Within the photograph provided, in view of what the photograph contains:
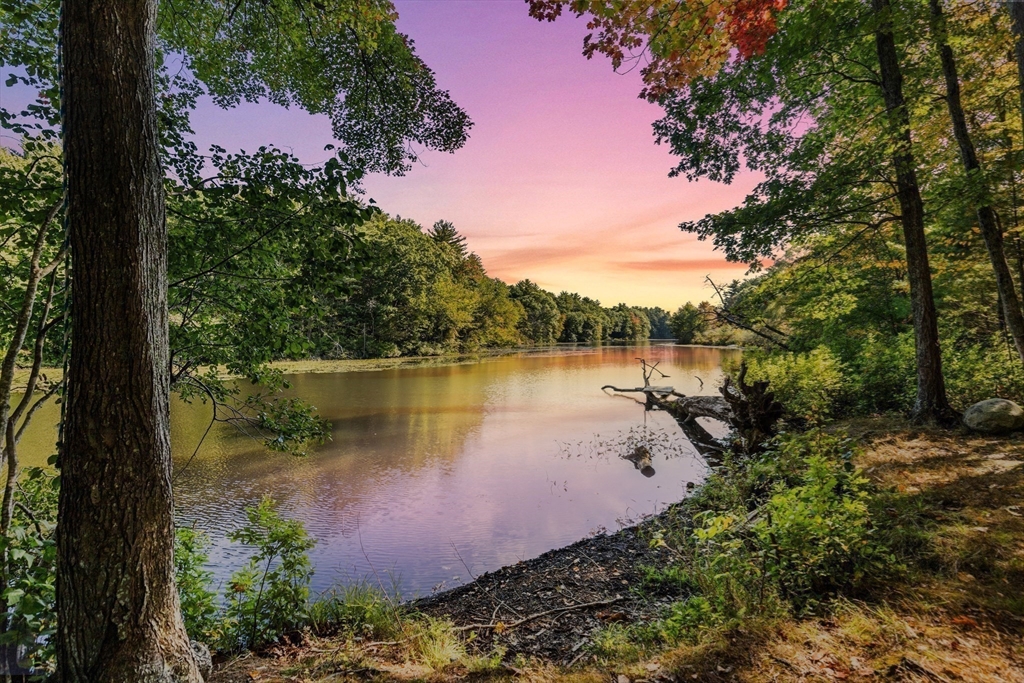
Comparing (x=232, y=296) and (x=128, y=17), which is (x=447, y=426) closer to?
(x=232, y=296)

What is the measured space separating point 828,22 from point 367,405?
15232 mm

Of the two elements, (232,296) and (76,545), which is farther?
(232,296)

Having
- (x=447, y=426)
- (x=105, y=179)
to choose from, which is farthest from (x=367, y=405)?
(x=105, y=179)

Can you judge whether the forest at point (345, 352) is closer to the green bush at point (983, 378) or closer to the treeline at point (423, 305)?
the green bush at point (983, 378)

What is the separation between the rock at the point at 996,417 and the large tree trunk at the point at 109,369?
8.85 m

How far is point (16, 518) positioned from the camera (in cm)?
346

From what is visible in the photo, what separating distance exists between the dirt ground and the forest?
23 mm

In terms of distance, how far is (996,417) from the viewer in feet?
19.9

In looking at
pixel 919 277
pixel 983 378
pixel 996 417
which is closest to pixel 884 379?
pixel 983 378

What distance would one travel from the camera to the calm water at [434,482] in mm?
5926

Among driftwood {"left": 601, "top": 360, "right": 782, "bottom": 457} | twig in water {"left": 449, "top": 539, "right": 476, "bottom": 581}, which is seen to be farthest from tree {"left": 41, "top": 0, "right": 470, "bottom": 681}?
driftwood {"left": 601, "top": 360, "right": 782, "bottom": 457}

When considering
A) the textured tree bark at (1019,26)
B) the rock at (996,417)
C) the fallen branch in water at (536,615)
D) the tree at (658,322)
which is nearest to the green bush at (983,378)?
the rock at (996,417)

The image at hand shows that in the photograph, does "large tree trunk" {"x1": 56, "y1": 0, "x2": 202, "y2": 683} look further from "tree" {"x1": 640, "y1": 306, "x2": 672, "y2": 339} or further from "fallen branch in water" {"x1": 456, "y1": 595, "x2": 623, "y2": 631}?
"tree" {"x1": 640, "y1": 306, "x2": 672, "y2": 339}

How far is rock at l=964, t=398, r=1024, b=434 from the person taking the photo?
19.7 ft
